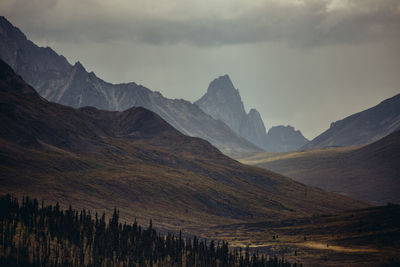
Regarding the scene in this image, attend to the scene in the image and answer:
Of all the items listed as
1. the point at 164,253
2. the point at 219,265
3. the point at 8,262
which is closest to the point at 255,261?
the point at 219,265

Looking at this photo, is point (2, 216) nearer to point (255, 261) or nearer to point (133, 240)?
point (133, 240)

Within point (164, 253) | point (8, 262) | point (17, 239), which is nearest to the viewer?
point (8, 262)

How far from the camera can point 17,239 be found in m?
180

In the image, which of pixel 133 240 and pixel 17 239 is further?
pixel 133 240

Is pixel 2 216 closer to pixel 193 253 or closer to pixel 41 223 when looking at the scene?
pixel 41 223

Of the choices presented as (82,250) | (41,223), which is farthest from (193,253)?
(41,223)

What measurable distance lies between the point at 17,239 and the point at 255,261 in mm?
78907

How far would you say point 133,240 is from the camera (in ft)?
644

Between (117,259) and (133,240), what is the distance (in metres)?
15.9

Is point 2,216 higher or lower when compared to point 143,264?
higher

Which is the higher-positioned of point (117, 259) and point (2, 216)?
point (2, 216)

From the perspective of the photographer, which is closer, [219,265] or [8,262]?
[8,262]

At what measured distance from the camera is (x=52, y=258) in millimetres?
174125

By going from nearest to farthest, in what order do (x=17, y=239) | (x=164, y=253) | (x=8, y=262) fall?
(x=8, y=262) → (x=17, y=239) → (x=164, y=253)
